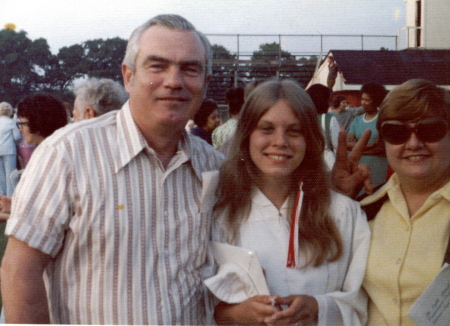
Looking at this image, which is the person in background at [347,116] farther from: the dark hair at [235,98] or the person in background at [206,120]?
the person in background at [206,120]

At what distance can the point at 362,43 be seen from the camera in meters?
1.67

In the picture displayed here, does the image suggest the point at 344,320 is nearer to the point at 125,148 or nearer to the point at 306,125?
the point at 306,125

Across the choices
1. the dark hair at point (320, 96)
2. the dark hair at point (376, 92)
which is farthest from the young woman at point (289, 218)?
the dark hair at point (376, 92)

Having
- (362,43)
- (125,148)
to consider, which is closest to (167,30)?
(125,148)

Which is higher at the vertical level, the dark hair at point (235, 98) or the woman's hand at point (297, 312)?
the dark hair at point (235, 98)

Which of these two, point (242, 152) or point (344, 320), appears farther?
point (242, 152)

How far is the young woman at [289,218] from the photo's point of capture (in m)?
1.25

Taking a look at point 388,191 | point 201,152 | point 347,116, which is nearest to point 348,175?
point 388,191

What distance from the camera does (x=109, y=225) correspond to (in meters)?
1.10

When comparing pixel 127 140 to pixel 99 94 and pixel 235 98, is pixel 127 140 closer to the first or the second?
pixel 99 94

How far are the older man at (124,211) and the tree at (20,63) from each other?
15.8 inches

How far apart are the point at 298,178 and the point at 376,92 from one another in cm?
171

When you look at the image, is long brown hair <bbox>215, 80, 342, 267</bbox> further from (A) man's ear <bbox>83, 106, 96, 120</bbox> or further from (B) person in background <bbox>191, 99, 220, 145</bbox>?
(B) person in background <bbox>191, 99, 220, 145</bbox>

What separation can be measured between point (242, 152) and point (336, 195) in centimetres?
30
